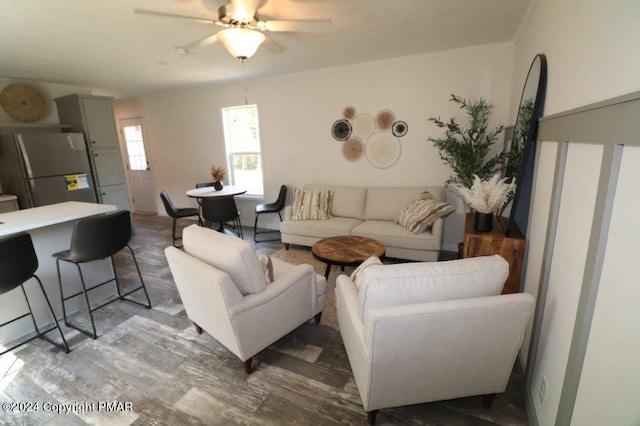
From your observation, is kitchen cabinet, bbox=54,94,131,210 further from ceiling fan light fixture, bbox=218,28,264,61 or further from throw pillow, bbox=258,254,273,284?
throw pillow, bbox=258,254,273,284

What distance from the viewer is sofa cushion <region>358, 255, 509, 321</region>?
1.40 m

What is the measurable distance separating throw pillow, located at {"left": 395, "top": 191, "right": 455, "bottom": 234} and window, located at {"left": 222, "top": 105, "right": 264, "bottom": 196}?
9.23 ft

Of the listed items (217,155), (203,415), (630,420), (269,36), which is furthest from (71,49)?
(630,420)

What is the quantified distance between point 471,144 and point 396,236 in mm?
1352

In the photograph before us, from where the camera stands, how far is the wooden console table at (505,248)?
2.07 meters

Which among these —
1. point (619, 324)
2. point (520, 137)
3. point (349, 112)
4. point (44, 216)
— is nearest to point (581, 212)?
point (619, 324)

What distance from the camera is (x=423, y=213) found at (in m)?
3.45

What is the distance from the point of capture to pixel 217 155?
555cm

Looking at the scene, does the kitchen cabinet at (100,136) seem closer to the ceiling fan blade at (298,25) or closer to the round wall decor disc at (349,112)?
the round wall decor disc at (349,112)

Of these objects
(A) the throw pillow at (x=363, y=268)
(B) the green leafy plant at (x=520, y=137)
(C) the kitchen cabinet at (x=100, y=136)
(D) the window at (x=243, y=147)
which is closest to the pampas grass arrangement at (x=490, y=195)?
(B) the green leafy plant at (x=520, y=137)

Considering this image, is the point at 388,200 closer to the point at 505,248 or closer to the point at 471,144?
the point at 471,144

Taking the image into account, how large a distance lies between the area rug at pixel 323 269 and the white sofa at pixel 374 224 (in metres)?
0.15

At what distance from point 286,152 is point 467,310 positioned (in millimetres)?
3984

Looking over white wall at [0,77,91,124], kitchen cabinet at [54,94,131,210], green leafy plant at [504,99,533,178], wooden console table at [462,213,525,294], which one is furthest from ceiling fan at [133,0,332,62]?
white wall at [0,77,91,124]
